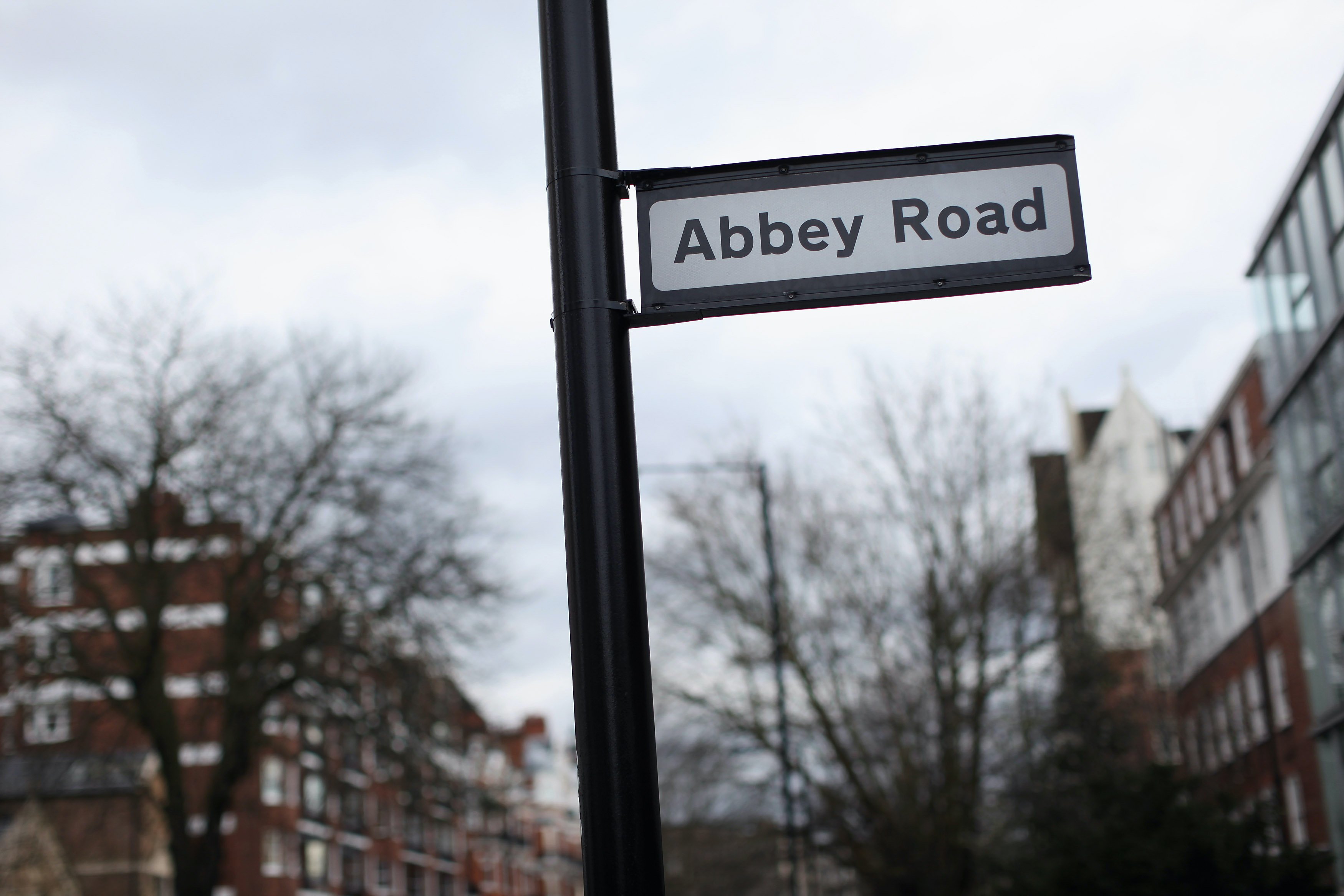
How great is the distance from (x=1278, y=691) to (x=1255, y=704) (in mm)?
1576

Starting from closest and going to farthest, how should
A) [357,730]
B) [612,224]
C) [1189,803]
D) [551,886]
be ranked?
1. [612,224]
2. [1189,803]
3. [357,730]
4. [551,886]

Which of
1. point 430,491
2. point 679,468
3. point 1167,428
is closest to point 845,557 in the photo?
point 679,468

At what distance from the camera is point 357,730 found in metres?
26.2

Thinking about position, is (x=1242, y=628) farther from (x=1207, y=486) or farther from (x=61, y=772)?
(x=61, y=772)

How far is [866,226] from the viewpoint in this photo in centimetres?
356

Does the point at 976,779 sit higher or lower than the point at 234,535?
lower

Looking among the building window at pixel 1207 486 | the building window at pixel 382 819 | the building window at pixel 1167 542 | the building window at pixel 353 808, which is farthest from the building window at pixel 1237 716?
the building window at pixel 353 808

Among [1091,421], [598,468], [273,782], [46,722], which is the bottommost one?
[598,468]

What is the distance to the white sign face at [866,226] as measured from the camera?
3.49m

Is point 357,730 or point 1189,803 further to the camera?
point 357,730

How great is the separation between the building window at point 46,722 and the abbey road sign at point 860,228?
25629mm

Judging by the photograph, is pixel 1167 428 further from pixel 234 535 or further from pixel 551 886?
pixel 551 886

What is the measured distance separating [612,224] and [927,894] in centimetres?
2734

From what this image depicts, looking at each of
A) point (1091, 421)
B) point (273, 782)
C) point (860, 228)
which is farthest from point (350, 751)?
point (1091, 421)
